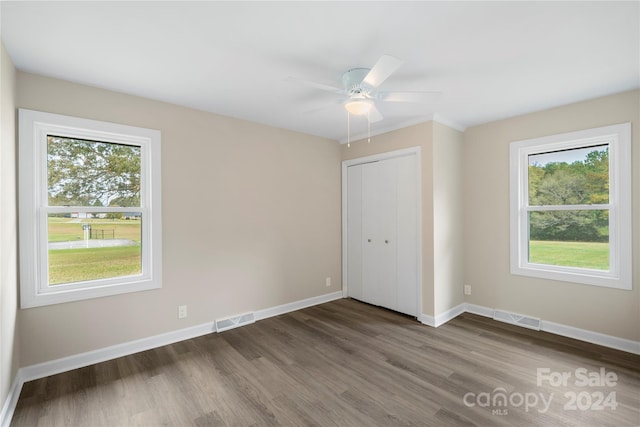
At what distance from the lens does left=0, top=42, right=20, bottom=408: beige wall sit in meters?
1.82

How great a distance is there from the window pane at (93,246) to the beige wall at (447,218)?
10.5 feet

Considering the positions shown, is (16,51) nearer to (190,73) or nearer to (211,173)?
(190,73)

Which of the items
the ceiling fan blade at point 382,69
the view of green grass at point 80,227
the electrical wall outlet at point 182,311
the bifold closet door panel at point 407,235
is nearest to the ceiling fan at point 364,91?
the ceiling fan blade at point 382,69

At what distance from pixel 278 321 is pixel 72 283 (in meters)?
2.05

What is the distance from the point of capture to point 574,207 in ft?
9.90

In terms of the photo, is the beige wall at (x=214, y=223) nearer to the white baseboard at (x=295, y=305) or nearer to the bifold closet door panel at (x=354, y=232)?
the white baseboard at (x=295, y=305)

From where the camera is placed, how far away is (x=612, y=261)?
9.27 ft

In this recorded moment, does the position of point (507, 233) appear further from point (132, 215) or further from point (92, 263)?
point (92, 263)

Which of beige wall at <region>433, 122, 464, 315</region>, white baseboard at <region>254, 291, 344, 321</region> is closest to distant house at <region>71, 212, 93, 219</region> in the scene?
white baseboard at <region>254, 291, 344, 321</region>

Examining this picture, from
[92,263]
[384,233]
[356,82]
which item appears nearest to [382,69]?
[356,82]

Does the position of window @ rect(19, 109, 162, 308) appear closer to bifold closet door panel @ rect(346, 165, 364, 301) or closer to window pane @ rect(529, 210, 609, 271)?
bifold closet door panel @ rect(346, 165, 364, 301)

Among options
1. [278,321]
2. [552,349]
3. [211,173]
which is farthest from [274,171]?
[552,349]

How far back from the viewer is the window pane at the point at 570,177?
114 inches

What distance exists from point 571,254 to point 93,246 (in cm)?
480
